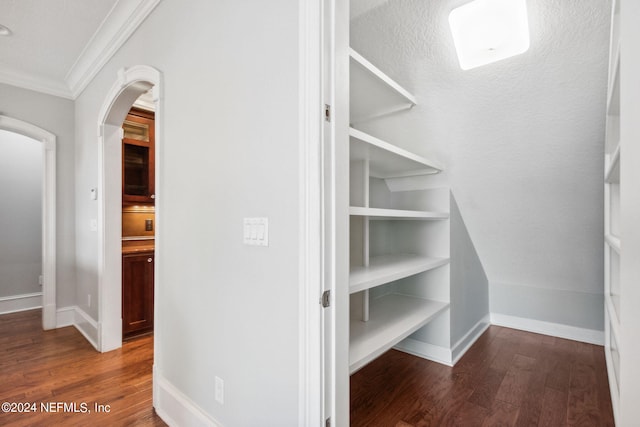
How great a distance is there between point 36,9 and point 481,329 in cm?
431

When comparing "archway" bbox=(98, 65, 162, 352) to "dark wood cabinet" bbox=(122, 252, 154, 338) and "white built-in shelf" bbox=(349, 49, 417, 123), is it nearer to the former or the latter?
"dark wood cabinet" bbox=(122, 252, 154, 338)

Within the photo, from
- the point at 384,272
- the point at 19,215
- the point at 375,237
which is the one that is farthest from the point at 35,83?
the point at 384,272

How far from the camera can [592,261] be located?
2539 mm

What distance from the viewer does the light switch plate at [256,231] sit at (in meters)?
1.22

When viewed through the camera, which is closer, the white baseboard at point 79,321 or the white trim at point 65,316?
the white baseboard at point 79,321

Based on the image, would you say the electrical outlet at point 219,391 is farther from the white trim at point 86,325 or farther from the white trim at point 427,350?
the white trim at point 86,325

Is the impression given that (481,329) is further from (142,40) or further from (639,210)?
(142,40)

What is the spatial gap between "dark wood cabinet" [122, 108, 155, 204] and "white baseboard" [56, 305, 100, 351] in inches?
47.4

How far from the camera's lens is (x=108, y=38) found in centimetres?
235

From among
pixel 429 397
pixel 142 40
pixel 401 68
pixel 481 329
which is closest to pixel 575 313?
pixel 481 329

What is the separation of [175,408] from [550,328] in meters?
3.22

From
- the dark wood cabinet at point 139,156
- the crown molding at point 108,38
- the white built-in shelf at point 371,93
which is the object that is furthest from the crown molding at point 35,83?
the white built-in shelf at point 371,93

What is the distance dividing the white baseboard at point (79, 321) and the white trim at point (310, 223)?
8.41 ft

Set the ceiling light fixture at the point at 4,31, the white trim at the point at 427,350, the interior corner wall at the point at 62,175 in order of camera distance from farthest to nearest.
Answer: the interior corner wall at the point at 62,175 → the white trim at the point at 427,350 → the ceiling light fixture at the point at 4,31
